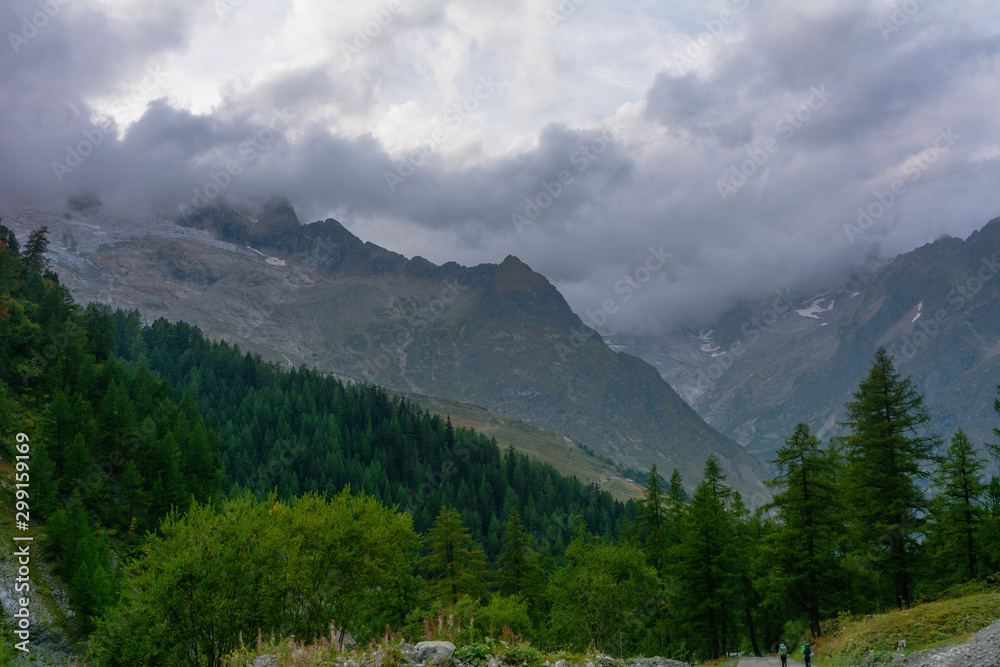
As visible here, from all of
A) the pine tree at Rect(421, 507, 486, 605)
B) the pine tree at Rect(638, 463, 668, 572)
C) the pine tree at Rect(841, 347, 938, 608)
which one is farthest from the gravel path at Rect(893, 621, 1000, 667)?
the pine tree at Rect(421, 507, 486, 605)

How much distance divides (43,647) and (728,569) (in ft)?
177

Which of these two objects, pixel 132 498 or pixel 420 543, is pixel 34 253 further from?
pixel 420 543

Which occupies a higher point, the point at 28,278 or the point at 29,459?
the point at 28,278

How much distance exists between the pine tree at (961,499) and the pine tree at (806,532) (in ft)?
21.8

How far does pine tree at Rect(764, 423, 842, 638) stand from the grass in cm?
732

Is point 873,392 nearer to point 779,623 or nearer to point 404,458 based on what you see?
point 779,623

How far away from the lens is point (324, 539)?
1168 inches

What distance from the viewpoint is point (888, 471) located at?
3797cm

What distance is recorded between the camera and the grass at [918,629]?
24891 millimetres

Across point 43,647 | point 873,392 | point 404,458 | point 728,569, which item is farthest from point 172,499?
point 404,458

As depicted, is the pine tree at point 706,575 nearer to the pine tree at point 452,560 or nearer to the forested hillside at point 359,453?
the pine tree at point 452,560

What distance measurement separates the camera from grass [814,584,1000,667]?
81.7ft

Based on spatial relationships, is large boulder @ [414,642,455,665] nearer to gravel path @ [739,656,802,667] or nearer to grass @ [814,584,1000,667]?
grass @ [814,584,1000,667]

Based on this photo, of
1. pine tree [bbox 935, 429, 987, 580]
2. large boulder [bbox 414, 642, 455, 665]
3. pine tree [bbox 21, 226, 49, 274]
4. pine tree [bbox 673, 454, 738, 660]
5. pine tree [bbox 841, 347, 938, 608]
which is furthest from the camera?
pine tree [bbox 21, 226, 49, 274]
